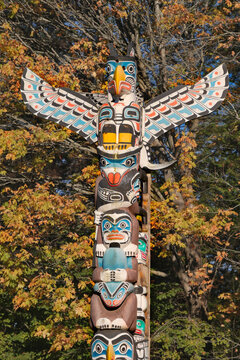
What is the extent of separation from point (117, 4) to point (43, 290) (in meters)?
7.54

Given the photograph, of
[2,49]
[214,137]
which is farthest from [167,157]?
[2,49]

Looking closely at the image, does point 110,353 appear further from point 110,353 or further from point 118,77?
point 118,77

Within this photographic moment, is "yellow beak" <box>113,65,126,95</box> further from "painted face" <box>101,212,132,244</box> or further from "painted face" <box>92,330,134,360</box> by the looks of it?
"painted face" <box>92,330,134,360</box>

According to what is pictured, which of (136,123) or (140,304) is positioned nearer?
(140,304)

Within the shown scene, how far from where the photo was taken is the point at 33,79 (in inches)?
423

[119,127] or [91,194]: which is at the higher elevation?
[91,194]

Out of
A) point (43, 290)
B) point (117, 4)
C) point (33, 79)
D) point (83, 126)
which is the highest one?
point (117, 4)

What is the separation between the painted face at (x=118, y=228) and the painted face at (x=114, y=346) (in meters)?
1.46

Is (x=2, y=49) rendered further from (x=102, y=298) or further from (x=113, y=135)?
(x=102, y=298)

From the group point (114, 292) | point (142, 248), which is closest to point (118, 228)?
point (142, 248)

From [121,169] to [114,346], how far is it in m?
2.91

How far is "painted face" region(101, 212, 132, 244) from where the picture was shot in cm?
820

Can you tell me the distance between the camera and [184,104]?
9.71m

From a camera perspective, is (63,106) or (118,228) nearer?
(118,228)
